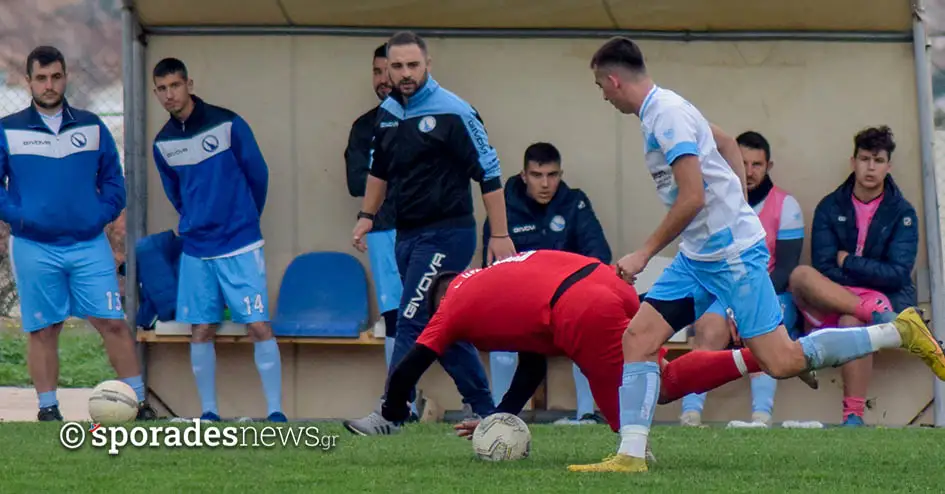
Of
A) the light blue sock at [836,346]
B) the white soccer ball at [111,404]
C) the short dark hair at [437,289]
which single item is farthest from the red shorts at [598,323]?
the white soccer ball at [111,404]

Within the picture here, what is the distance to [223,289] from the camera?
10.4 metres

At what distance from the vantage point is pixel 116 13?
2016cm

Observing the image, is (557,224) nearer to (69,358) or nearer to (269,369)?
(269,369)

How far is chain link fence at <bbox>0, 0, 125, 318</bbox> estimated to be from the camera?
65.5 feet

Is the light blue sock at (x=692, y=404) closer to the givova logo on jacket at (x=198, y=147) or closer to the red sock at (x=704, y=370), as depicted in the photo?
A: the red sock at (x=704, y=370)

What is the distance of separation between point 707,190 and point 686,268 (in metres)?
0.35

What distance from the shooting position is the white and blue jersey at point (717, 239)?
261 inches

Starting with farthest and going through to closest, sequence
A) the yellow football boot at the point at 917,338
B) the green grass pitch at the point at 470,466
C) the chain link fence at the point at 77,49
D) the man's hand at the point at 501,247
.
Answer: the chain link fence at the point at 77,49, the man's hand at the point at 501,247, the yellow football boot at the point at 917,338, the green grass pitch at the point at 470,466

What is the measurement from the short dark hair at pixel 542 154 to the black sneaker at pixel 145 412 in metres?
2.91

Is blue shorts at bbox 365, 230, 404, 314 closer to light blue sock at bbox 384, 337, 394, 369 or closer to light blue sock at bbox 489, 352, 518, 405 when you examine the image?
light blue sock at bbox 384, 337, 394, 369

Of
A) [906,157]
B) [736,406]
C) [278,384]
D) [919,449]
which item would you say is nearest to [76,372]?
[278,384]

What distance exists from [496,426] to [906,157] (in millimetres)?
4754

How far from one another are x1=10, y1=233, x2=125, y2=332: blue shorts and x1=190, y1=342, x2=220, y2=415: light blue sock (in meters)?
0.57

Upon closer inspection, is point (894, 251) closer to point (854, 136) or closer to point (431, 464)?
point (854, 136)
